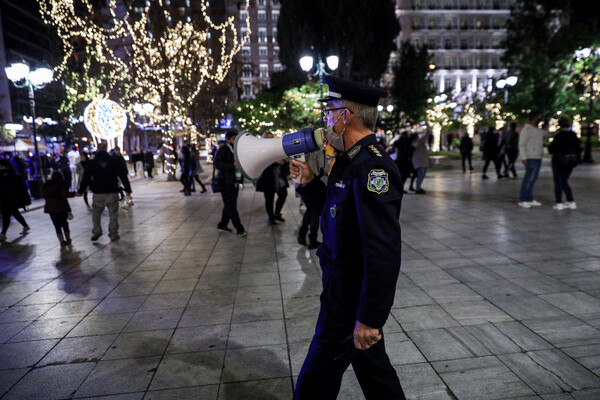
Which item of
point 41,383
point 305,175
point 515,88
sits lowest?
point 41,383

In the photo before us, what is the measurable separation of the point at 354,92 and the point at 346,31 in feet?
82.6

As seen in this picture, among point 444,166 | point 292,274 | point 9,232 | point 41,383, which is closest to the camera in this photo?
point 41,383

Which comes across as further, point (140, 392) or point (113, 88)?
point (113, 88)

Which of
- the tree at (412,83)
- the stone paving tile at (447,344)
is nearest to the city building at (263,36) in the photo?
the tree at (412,83)

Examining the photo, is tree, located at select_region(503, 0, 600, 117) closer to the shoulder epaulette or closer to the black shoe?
the black shoe

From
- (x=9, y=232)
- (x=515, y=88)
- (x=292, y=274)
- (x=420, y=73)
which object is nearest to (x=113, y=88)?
(x=420, y=73)

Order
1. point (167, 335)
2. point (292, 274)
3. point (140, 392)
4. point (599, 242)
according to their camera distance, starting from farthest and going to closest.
→ 1. point (599, 242)
2. point (292, 274)
3. point (167, 335)
4. point (140, 392)

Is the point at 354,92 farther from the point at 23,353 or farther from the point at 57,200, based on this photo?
the point at 57,200

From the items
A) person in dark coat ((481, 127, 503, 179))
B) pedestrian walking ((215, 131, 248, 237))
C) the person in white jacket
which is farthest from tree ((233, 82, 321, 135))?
pedestrian walking ((215, 131, 248, 237))

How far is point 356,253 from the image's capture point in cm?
199

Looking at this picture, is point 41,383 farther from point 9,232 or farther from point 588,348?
point 9,232

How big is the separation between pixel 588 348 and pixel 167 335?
3341 millimetres

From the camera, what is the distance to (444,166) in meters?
22.2

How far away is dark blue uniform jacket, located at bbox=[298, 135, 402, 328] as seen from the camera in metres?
1.82
